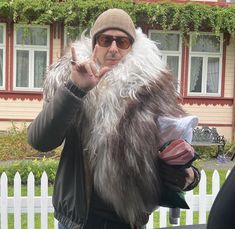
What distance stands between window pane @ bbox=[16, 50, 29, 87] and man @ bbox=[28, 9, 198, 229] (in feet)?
37.1

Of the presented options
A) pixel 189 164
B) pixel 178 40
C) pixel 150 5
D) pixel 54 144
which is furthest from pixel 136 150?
pixel 178 40

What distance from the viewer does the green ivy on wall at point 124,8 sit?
38.9ft

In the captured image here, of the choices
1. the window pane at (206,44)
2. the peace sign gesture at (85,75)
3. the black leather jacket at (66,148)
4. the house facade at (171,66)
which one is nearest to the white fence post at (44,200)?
the black leather jacket at (66,148)

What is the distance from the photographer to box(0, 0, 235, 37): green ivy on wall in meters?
11.9

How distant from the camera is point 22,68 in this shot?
13.0 m

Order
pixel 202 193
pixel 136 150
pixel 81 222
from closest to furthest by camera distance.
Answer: pixel 136 150
pixel 81 222
pixel 202 193

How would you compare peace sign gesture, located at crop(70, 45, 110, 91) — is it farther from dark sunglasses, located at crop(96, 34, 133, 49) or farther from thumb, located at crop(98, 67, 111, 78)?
dark sunglasses, located at crop(96, 34, 133, 49)

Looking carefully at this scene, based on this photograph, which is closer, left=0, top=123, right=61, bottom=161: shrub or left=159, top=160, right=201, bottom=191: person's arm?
left=159, top=160, right=201, bottom=191: person's arm

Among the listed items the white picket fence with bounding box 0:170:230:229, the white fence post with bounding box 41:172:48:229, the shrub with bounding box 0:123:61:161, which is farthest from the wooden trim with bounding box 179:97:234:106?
the white fence post with bounding box 41:172:48:229

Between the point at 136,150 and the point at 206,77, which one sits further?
the point at 206,77

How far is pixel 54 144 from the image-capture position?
1.77 metres

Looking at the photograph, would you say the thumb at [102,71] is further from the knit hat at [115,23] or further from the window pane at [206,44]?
the window pane at [206,44]

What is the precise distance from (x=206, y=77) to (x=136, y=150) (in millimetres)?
12078

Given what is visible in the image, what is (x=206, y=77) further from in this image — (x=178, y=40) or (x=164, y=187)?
(x=164, y=187)
